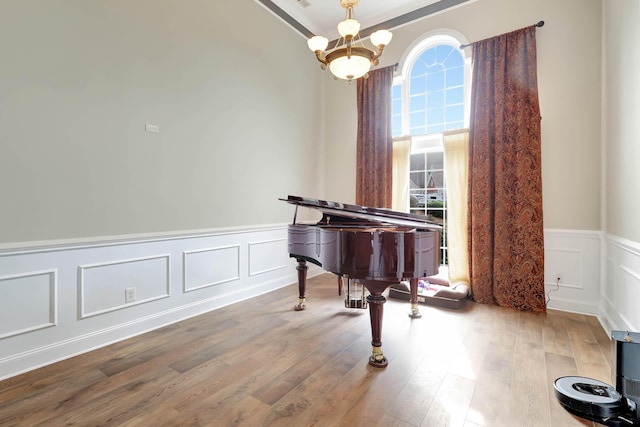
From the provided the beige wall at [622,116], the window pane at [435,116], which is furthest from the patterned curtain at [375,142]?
the beige wall at [622,116]

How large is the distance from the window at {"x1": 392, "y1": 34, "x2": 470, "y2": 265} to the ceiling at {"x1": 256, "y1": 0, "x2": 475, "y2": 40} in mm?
370

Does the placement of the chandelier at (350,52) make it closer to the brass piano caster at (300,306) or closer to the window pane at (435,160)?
the window pane at (435,160)

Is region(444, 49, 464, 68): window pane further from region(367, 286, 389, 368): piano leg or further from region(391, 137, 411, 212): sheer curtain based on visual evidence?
region(367, 286, 389, 368): piano leg

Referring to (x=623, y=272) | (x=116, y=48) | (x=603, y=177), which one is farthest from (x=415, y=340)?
(x=116, y=48)

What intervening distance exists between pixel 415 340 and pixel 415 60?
145 inches

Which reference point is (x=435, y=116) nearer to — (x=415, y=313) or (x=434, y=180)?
(x=434, y=180)

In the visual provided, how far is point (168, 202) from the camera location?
9.45ft

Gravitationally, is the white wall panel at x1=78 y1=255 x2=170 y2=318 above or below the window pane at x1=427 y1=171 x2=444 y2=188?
below

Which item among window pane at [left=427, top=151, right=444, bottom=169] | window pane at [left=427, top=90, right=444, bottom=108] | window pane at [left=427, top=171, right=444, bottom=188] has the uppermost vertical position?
window pane at [left=427, top=90, right=444, bottom=108]

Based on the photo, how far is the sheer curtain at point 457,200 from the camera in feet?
12.1

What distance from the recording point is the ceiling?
12.7 ft

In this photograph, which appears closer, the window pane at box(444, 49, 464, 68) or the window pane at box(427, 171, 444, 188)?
the window pane at box(444, 49, 464, 68)

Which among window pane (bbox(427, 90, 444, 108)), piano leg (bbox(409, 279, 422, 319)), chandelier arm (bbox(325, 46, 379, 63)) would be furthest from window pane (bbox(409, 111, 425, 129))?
piano leg (bbox(409, 279, 422, 319))

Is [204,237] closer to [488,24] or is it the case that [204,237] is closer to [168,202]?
[168,202]
